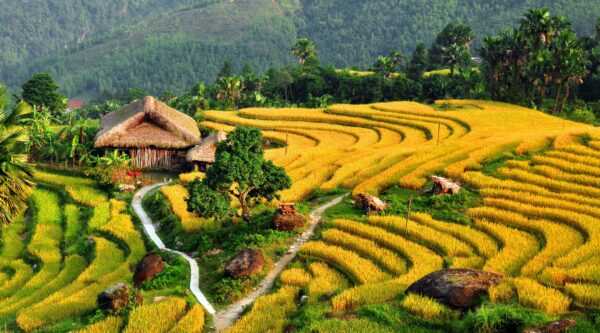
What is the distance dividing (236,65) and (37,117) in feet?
475

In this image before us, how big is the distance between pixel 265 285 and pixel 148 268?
3913mm

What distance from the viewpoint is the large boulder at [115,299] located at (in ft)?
46.9

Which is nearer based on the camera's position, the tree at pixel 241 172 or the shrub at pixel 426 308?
the shrub at pixel 426 308

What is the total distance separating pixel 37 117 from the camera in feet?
125

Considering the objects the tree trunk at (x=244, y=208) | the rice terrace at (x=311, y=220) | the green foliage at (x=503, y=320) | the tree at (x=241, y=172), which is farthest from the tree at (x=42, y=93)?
the green foliage at (x=503, y=320)

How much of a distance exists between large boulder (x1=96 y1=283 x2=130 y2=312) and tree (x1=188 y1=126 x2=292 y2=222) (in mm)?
5732

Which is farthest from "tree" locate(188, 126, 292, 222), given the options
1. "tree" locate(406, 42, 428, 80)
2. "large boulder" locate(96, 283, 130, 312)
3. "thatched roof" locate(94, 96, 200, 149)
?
"tree" locate(406, 42, 428, 80)

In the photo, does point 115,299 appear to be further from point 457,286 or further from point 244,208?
point 457,286

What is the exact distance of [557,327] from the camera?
10.6 meters

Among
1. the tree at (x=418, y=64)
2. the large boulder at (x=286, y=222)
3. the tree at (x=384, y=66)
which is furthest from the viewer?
the tree at (x=418, y=64)

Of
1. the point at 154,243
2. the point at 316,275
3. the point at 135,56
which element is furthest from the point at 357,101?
the point at 135,56

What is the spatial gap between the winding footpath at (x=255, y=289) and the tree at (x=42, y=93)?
39922 millimetres

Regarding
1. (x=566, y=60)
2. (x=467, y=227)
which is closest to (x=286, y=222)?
(x=467, y=227)

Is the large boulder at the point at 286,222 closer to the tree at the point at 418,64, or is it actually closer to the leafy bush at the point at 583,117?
the leafy bush at the point at 583,117
